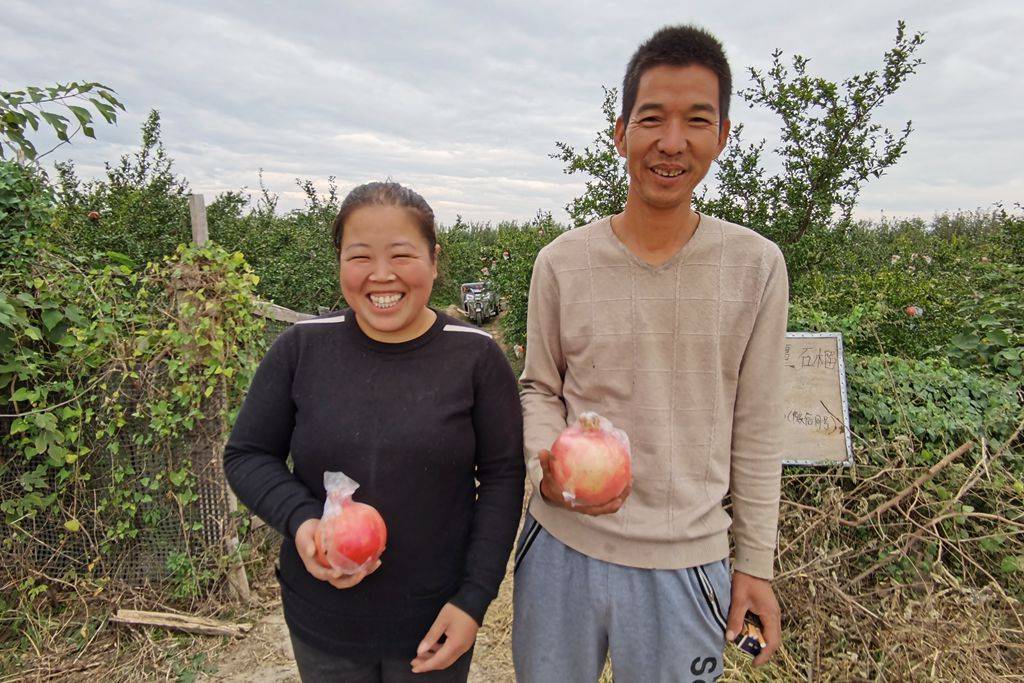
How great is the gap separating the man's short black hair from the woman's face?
0.66 meters

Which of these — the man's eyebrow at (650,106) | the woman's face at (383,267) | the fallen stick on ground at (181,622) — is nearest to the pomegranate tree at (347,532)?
the woman's face at (383,267)

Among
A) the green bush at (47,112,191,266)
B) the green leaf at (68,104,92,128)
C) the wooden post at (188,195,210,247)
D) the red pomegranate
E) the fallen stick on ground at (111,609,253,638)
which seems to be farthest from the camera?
the green bush at (47,112,191,266)

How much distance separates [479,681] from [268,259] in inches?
238

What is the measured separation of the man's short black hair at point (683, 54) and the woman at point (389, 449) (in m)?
0.65

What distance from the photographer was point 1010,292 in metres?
3.97

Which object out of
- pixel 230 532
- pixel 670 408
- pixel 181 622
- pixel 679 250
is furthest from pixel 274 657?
pixel 679 250

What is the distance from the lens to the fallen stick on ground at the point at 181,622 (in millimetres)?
3266

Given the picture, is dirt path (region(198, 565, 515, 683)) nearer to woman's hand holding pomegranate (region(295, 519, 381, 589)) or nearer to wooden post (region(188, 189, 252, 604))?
wooden post (region(188, 189, 252, 604))

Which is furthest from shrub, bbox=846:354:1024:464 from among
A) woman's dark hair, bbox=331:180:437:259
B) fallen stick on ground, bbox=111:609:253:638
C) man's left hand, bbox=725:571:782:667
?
fallen stick on ground, bbox=111:609:253:638

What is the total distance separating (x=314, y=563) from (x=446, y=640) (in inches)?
14.8

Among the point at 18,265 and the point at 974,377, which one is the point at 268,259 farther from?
the point at 974,377

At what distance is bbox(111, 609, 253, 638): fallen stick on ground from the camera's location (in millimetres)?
3266

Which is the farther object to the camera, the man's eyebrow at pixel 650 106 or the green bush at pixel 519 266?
the green bush at pixel 519 266

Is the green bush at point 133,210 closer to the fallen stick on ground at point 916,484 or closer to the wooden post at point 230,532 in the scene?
the wooden post at point 230,532
